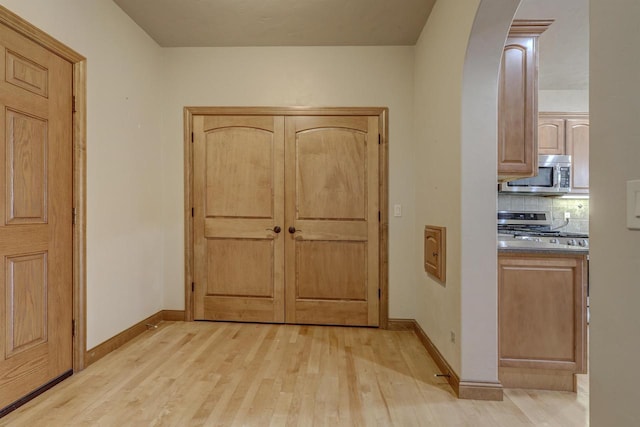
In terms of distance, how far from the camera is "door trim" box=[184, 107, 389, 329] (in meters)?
3.57

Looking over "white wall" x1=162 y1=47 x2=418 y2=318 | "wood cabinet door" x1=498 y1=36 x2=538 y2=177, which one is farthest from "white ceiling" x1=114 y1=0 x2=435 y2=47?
"wood cabinet door" x1=498 y1=36 x2=538 y2=177

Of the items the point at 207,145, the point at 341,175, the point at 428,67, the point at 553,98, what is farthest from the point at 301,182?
the point at 553,98

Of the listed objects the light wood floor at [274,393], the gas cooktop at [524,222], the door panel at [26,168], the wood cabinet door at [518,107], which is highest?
the wood cabinet door at [518,107]

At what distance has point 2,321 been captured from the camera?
1984 millimetres

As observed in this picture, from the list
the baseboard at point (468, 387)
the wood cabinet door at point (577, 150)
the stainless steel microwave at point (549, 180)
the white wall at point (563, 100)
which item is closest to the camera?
the baseboard at point (468, 387)

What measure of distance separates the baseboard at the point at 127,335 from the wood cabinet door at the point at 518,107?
3178 mm

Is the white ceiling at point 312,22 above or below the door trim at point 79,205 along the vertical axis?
above

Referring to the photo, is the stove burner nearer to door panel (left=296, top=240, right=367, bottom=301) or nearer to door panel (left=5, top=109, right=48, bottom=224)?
door panel (left=296, top=240, right=367, bottom=301)

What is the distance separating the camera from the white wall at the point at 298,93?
358cm

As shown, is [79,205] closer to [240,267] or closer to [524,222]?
[240,267]

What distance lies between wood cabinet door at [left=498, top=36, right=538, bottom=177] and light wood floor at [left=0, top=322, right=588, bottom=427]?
1.48 m

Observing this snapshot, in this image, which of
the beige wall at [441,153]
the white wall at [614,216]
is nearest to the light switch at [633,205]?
the white wall at [614,216]

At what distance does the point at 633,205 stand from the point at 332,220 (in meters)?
2.81

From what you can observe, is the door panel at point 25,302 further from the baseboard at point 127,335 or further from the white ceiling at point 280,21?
the white ceiling at point 280,21
